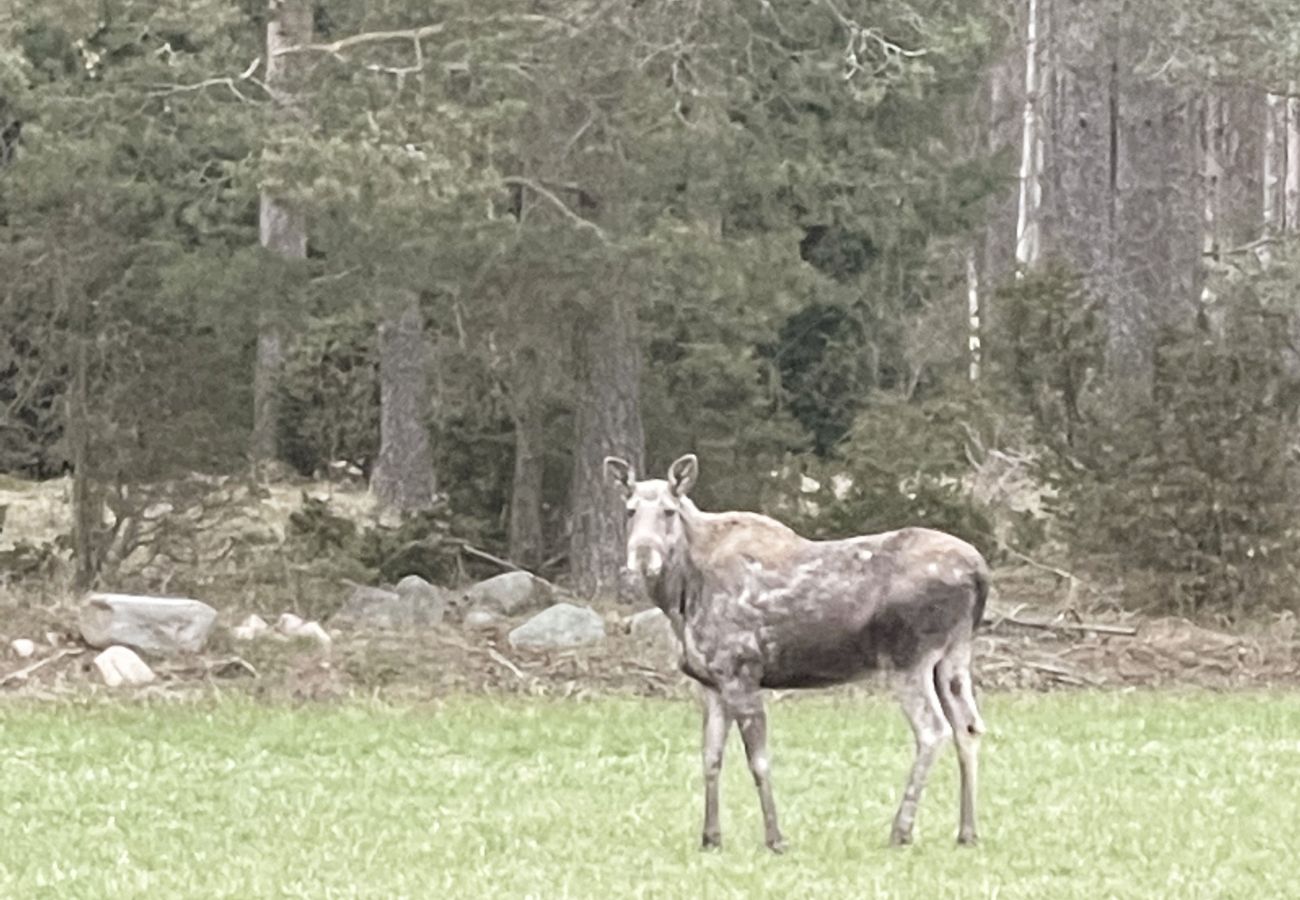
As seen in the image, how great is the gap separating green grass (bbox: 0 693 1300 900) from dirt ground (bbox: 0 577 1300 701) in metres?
0.74

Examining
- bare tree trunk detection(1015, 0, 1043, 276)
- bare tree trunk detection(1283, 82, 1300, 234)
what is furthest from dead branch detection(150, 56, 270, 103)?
bare tree trunk detection(1283, 82, 1300, 234)

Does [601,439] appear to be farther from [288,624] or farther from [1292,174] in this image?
[1292,174]

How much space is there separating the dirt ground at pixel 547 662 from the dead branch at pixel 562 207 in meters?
2.94

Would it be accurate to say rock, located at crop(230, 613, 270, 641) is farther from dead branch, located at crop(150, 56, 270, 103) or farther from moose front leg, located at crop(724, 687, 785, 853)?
moose front leg, located at crop(724, 687, 785, 853)

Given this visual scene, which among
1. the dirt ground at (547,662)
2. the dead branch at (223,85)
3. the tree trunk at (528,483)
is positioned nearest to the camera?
the dirt ground at (547,662)

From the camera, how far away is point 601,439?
22.3 meters

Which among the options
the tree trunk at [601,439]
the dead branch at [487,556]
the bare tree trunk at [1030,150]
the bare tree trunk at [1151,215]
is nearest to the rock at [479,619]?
the tree trunk at [601,439]

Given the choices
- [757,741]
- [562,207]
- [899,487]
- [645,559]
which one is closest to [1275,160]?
[899,487]

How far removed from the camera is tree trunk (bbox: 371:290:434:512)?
2814cm

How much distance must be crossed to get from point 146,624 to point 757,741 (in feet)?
28.5

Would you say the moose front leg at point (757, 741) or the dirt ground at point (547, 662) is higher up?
the moose front leg at point (757, 741)

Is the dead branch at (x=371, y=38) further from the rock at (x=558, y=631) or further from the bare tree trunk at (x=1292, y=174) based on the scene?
the bare tree trunk at (x=1292, y=174)

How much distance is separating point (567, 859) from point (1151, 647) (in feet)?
30.3

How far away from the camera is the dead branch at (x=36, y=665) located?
1784 centimetres
